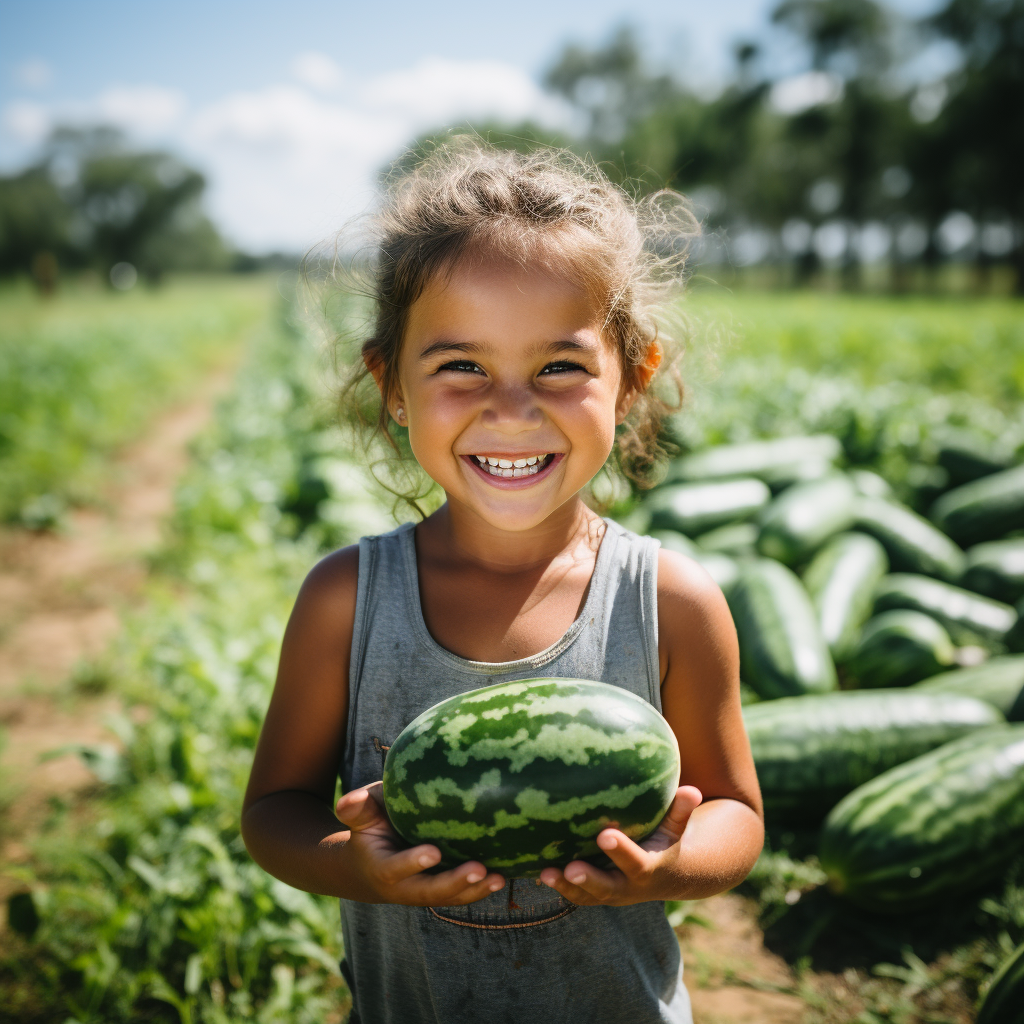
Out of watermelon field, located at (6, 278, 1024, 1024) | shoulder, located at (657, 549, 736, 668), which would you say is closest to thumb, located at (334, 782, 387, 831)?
shoulder, located at (657, 549, 736, 668)

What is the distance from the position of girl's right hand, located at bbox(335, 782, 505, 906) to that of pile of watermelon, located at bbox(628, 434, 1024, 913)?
2.10 m

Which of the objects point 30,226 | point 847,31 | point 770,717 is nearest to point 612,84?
point 847,31

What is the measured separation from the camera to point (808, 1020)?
243 centimetres

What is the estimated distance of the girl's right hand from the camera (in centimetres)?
123

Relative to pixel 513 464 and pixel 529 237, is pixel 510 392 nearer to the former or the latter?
pixel 513 464

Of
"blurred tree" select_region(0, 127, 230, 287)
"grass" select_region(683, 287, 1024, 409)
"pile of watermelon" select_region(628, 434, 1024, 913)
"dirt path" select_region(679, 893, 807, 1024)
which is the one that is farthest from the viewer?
"blurred tree" select_region(0, 127, 230, 287)

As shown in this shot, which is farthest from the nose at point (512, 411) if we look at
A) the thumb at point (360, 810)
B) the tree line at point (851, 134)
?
the tree line at point (851, 134)

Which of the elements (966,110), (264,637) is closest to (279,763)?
(264,637)

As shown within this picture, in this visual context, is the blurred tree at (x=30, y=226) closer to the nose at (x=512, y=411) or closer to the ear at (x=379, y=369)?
the ear at (x=379, y=369)

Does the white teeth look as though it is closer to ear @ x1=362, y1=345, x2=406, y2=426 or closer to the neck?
the neck

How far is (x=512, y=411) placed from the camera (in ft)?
4.88

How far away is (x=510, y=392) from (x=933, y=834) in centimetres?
240

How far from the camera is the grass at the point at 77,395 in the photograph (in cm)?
823

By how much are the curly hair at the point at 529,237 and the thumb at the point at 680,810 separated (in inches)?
38.2
